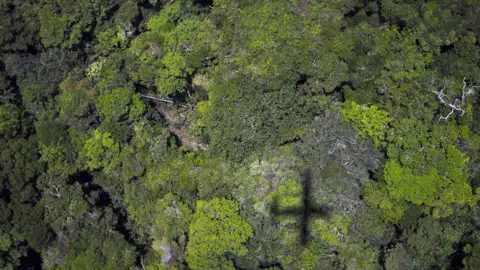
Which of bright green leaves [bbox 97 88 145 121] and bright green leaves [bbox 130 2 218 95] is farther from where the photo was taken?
bright green leaves [bbox 130 2 218 95]

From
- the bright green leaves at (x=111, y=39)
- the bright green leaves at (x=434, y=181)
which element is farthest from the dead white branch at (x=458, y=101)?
the bright green leaves at (x=111, y=39)

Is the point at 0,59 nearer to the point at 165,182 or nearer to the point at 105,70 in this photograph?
the point at 105,70

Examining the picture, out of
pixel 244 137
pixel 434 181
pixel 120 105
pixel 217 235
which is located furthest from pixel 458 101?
pixel 120 105

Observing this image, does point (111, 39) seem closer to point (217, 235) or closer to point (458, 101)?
point (217, 235)

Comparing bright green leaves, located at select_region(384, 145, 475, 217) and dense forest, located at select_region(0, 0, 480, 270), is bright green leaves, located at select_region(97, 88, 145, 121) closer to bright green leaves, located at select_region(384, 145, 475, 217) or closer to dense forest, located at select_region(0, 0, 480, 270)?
dense forest, located at select_region(0, 0, 480, 270)

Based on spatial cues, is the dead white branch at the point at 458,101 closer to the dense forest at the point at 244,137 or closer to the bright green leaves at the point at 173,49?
the dense forest at the point at 244,137

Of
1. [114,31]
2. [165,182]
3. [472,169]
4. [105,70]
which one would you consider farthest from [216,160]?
[472,169]

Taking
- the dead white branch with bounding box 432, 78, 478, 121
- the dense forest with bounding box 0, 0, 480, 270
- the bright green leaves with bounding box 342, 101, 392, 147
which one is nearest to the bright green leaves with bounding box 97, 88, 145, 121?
the dense forest with bounding box 0, 0, 480, 270
